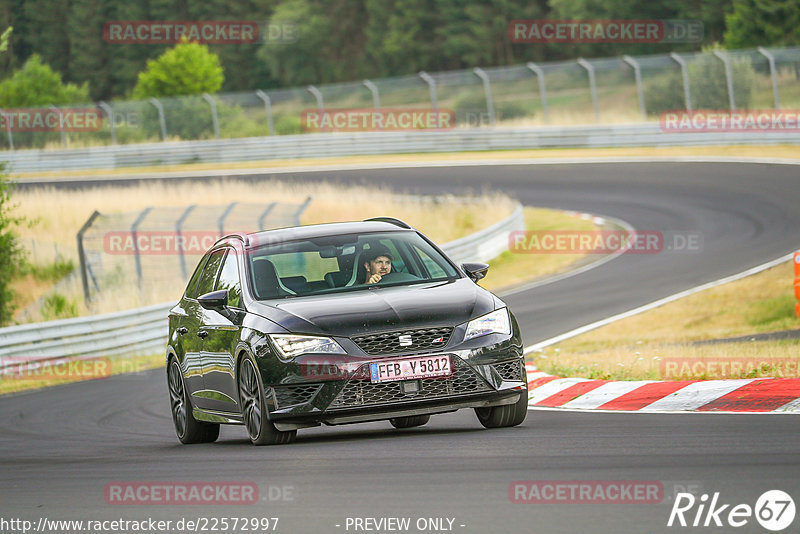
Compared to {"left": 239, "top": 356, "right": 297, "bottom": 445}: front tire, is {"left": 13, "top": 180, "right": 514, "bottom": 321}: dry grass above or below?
below

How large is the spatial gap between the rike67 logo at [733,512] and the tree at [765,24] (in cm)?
6347

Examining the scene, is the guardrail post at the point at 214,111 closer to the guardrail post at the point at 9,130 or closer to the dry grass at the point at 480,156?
the dry grass at the point at 480,156

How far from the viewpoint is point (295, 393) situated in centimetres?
872

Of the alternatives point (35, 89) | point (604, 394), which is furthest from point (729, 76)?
point (35, 89)

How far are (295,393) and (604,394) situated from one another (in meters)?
3.09

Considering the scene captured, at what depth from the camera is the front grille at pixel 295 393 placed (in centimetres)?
870

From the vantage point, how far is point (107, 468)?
29.9 feet

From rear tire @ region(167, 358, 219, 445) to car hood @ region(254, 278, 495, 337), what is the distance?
183 centimetres

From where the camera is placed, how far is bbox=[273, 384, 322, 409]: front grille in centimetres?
870

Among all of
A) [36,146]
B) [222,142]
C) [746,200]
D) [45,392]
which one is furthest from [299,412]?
[36,146]

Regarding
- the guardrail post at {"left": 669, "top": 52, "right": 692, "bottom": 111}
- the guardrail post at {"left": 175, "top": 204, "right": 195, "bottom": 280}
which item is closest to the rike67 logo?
the guardrail post at {"left": 175, "top": 204, "right": 195, "bottom": 280}

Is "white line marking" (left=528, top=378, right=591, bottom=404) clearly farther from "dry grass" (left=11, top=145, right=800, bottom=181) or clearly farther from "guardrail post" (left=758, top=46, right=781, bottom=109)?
"guardrail post" (left=758, top=46, right=781, bottom=109)

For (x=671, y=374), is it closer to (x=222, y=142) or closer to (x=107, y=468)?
(x=107, y=468)

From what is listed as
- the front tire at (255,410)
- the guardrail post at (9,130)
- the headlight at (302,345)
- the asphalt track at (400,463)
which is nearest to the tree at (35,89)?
the guardrail post at (9,130)
